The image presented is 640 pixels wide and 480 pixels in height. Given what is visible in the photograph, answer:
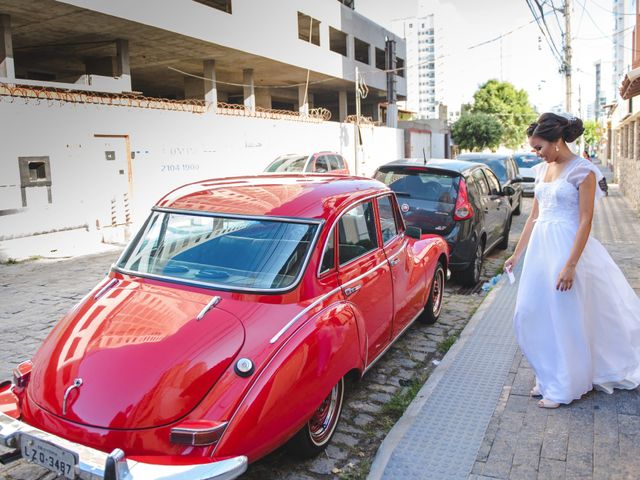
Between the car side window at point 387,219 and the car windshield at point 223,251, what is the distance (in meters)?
1.25

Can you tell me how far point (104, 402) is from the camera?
106 inches

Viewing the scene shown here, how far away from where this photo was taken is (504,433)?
3.59m

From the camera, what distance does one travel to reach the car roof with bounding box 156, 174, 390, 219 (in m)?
3.83

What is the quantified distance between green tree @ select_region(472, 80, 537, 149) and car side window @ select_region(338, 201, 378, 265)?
61.0 metres

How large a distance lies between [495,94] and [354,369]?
66.0 meters

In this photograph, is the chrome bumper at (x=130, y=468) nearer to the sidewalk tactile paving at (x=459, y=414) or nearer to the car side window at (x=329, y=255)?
the sidewalk tactile paving at (x=459, y=414)

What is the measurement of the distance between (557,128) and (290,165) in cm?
1241

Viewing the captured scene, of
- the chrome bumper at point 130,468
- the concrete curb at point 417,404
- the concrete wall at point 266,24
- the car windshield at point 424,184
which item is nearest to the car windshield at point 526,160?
the concrete wall at point 266,24

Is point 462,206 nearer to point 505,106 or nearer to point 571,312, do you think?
point 571,312

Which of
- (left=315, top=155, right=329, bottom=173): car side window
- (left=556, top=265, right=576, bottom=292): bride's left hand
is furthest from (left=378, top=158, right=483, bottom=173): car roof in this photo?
(left=315, top=155, right=329, bottom=173): car side window

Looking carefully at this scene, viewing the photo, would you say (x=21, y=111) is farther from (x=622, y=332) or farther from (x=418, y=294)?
(x=622, y=332)

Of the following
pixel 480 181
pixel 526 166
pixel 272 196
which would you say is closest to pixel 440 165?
pixel 480 181

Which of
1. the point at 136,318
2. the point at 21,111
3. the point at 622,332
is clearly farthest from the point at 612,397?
the point at 21,111

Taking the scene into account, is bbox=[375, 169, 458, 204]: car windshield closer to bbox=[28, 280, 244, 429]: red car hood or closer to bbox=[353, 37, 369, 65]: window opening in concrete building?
bbox=[28, 280, 244, 429]: red car hood
